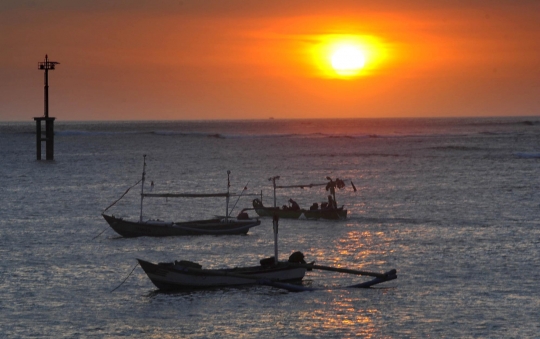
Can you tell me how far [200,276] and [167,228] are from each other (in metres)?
14.1

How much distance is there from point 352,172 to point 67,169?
35.5 meters

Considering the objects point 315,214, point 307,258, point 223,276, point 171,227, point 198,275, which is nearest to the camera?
point 198,275

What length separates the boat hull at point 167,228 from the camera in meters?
47.6

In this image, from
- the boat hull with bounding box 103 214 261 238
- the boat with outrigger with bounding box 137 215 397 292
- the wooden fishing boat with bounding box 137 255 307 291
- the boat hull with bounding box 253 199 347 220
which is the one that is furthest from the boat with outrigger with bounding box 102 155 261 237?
the wooden fishing boat with bounding box 137 255 307 291

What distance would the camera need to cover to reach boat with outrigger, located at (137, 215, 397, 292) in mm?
33656

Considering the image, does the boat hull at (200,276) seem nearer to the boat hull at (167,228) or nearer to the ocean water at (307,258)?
the ocean water at (307,258)

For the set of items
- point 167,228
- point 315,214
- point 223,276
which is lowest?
point 223,276

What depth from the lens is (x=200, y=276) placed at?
33.9 metres

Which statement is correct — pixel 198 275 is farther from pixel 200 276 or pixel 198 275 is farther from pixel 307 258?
pixel 307 258

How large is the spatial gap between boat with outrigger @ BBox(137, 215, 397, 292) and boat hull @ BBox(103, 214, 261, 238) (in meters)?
13.4

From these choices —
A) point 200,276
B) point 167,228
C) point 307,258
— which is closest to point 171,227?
point 167,228

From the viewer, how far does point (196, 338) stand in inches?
1091

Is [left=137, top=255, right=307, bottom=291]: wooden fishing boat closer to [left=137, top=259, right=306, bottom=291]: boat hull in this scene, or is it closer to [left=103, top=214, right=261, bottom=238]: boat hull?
[left=137, top=259, right=306, bottom=291]: boat hull

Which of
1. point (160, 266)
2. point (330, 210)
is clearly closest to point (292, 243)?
point (330, 210)
